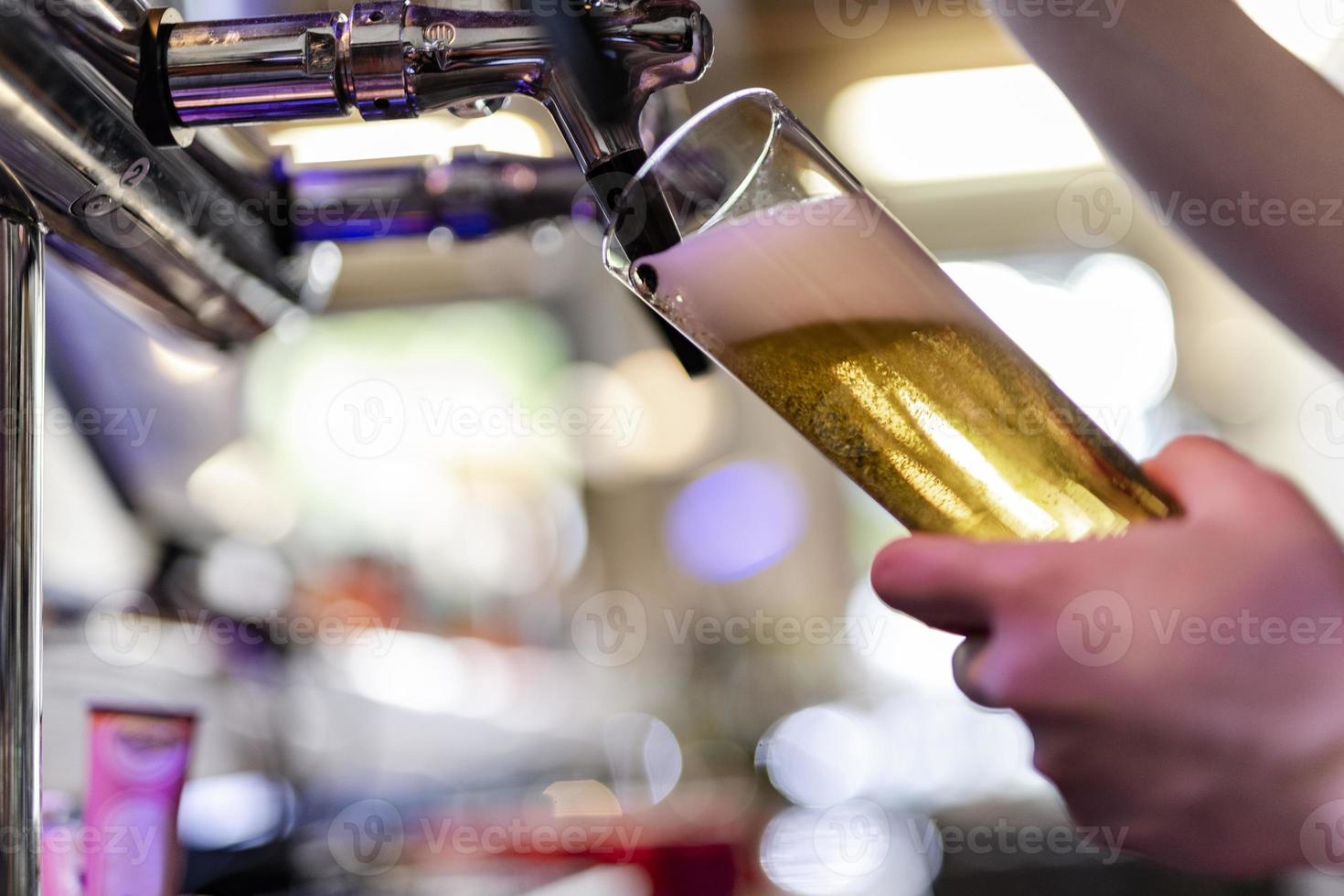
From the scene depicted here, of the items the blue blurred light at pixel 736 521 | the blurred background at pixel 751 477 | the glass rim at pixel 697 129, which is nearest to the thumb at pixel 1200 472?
the glass rim at pixel 697 129

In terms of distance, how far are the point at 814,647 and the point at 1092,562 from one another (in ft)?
15.3

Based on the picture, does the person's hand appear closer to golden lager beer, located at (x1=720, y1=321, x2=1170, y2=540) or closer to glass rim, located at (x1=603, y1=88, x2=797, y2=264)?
golden lager beer, located at (x1=720, y1=321, x2=1170, y2=540)

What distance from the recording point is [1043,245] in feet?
16.7

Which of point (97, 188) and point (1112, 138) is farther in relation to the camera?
point (1112, 138)

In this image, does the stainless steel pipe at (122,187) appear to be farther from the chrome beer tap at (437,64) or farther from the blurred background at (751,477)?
the blurred background at (751,477)

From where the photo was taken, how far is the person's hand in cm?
40

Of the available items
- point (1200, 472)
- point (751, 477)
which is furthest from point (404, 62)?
point (751, 477)

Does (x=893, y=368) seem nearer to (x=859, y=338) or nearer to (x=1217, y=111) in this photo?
(x=859, y=338)

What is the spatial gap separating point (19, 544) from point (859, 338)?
12.4 inches

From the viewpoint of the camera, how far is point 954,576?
1.32 ft

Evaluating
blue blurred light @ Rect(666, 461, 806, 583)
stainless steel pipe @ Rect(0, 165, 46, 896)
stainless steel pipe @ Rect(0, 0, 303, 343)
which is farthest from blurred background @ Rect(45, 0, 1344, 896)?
stainless steel pipe @ Rect(0, 165, 46, 896)

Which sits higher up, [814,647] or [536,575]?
[536,575]

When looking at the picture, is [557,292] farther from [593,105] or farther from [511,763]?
[593,105]

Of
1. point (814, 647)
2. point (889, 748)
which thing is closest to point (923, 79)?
point (814, 647)
